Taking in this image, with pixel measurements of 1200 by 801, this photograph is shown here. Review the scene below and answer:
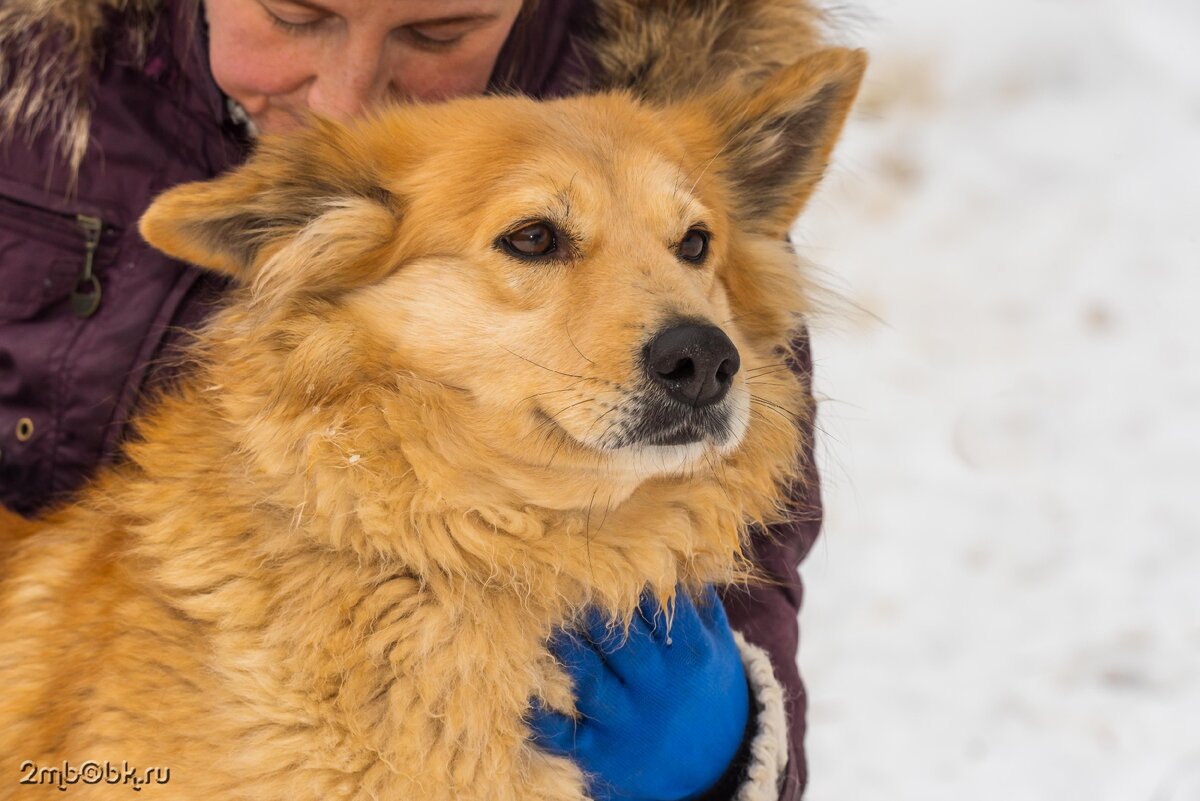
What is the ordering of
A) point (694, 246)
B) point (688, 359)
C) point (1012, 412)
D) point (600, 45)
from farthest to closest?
point (1012, 412)
point (600, 45)
point (694, 246)
point (688, 359)

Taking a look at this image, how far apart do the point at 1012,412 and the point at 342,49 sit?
2921 millimetres

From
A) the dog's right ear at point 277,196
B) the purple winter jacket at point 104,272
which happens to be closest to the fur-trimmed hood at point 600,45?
the purple winter jacket at point 104,272

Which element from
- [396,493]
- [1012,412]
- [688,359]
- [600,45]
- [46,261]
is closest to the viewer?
[688,359]

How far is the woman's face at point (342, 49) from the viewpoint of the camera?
2.59m

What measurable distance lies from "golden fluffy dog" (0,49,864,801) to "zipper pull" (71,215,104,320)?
48cm

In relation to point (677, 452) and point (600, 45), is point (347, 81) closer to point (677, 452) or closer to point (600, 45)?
point (600, 45)

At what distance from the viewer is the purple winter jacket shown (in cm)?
277

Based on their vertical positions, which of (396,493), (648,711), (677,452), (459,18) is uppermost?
(459,18)

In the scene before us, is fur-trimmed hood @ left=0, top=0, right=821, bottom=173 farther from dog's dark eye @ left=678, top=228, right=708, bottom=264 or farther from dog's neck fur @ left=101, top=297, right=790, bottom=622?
dog's neck fur @ left=101, top=297, right=790, bottom=622

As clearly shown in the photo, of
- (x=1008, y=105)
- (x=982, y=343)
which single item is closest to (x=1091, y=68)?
(x=1008, y=105)

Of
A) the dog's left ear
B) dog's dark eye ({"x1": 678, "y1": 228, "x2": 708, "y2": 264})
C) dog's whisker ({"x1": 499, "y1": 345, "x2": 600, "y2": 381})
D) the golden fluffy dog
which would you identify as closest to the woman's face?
the golden fluffy dog

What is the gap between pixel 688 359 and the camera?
2088 mm

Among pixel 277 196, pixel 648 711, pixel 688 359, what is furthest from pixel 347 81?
pixel 648 711

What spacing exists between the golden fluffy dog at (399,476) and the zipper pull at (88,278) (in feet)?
1.56
